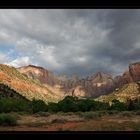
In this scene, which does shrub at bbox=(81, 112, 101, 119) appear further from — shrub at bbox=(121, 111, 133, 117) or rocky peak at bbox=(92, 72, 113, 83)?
rocky peak at bbox=(92, 72, 113, 83)

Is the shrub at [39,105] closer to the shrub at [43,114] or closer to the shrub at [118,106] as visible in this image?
the shrub at [43,114]

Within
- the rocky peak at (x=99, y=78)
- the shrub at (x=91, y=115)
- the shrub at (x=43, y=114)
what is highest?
the rocky peak at (x=99, y=78)

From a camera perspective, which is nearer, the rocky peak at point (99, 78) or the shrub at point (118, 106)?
the shrub at point (118, 106)

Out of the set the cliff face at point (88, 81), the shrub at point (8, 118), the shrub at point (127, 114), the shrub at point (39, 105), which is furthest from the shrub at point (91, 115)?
the cliff face at point (88, 81)

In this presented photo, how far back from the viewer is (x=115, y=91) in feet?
33.1

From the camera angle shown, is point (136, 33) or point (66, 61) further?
point (66, 61)

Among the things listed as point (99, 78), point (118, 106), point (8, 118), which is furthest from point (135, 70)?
point (8, 118)

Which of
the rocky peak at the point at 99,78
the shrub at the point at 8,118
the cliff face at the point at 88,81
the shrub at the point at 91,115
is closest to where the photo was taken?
the shrub at the point at 8,118

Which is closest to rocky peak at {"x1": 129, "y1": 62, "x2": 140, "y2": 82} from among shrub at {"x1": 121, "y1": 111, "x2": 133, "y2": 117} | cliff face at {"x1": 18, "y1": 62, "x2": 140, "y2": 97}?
cliff face at {"x1": 18, "y1": 62, "x2": 140, "y2": 97}

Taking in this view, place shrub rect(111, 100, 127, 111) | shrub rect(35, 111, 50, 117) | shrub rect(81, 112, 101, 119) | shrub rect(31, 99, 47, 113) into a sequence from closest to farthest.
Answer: shrub rect(81, 112, 101, 119) < shrub rect(35, 111, 50, 117) < shrub rect(31, 99, 47, 113) < shrub rect(111, 100, 127, 111)

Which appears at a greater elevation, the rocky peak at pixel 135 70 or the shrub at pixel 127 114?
the rocky peak at pixel 135 70
